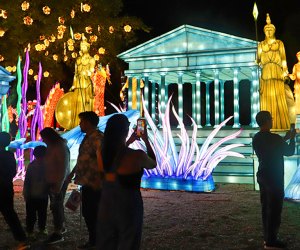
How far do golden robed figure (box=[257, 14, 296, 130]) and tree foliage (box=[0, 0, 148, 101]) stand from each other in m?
9.26

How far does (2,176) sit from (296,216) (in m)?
5.58

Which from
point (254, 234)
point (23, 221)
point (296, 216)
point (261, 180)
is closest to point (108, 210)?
Answer: point (261, 180)

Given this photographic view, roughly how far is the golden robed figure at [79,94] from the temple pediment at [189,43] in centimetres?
321

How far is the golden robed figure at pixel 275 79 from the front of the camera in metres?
14.7

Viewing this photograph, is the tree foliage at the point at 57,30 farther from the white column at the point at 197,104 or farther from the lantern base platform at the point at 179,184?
the lantern base platform at the point at 179,184

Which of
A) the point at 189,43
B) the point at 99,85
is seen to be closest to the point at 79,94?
the point at 99,85

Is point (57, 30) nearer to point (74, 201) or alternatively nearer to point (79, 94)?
point (79, 94)

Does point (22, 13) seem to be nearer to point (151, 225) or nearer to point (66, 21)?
point (66, 21)

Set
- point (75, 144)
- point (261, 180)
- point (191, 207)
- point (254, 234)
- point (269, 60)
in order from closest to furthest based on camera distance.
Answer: point (261, 180)
point (254, 234)
point (191, 207)
point (75, 144)
point (269, 60)

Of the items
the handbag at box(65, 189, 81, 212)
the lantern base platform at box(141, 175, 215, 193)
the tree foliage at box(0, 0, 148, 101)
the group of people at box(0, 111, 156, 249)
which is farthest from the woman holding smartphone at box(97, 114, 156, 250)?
the tree foliage at box(0, 0, 148, 101)

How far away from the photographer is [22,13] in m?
21.2

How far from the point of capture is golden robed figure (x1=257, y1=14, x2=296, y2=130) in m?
14.7

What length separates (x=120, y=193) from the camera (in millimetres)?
4066

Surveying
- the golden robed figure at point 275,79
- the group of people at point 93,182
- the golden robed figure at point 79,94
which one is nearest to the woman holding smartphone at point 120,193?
the group of people at point 93,182
